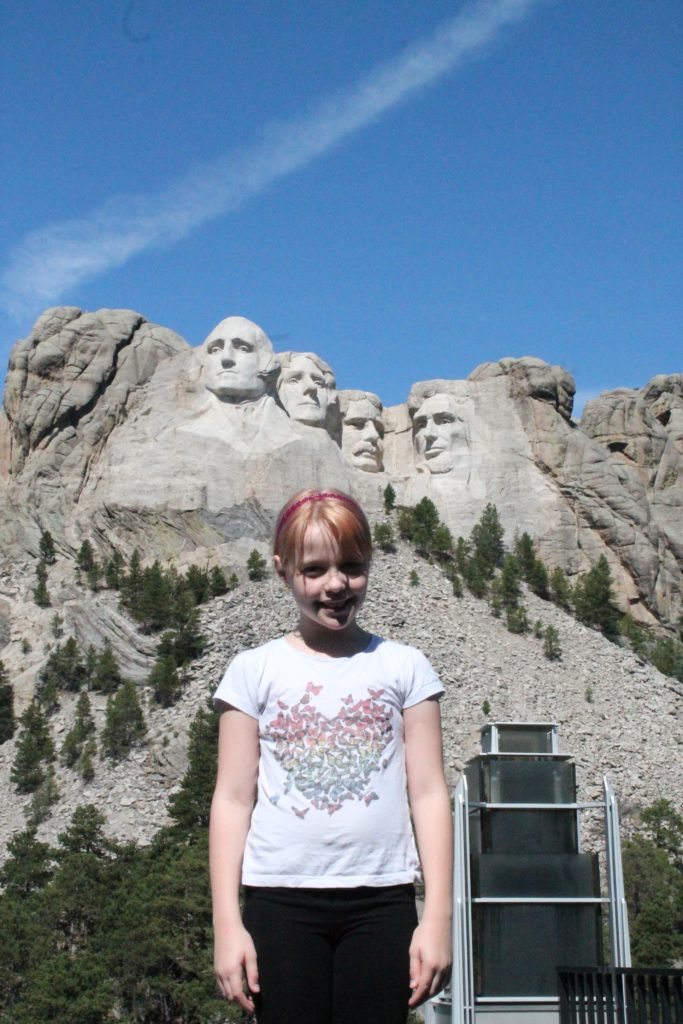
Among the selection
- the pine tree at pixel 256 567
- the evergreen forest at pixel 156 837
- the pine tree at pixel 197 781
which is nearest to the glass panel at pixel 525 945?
the evergreen forest at pixel 156 837

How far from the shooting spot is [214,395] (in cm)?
4428

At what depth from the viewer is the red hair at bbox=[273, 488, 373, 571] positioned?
374 cm

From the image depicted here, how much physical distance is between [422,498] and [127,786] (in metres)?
16.7

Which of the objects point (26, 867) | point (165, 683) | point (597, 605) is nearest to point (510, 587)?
point (597, 605)

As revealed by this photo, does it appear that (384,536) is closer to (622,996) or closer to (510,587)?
(510,587)

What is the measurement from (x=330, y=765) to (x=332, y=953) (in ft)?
1.53

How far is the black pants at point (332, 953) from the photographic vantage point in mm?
3449

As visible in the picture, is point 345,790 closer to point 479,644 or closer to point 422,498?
point 479,644

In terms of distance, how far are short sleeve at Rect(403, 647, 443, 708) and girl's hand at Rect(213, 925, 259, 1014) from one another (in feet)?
2.40

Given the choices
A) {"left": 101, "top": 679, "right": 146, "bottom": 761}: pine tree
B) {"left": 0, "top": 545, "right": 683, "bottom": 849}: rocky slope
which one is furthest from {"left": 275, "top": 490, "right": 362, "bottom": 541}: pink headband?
{"left": 101, "top": 679, "right": 146, "bottom": 761}: pine tree

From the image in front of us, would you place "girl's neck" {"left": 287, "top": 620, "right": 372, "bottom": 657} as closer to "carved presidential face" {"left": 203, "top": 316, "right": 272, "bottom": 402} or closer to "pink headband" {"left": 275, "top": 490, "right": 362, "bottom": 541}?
"pink headband" {"left": 275, "top": 490, "right": 362, "bottom": 541}

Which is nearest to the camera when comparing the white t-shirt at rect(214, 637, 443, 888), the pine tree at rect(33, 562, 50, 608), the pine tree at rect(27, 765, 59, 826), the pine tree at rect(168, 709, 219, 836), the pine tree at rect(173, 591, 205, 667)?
the white t-shirt at rect(214, 637, 443, 888)

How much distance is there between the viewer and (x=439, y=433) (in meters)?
47.1

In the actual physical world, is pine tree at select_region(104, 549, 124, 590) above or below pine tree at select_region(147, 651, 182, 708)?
above
